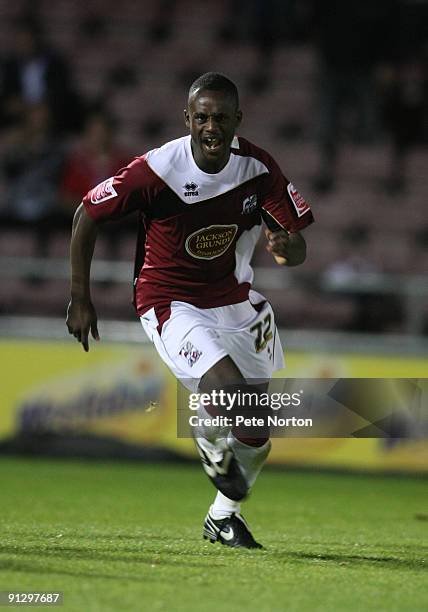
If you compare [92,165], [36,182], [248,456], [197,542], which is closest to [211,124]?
[248,456]

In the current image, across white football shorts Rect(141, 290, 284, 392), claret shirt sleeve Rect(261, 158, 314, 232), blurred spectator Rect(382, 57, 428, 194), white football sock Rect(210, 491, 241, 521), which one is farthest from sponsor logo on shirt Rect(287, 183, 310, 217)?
blurred spectator Rect(382, 57, 428, 194)

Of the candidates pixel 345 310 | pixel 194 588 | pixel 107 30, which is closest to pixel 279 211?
pixel 194 588

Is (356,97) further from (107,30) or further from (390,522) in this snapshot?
(390,522)

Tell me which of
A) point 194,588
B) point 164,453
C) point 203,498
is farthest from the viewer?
point 164,453

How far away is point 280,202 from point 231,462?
134 centimetres

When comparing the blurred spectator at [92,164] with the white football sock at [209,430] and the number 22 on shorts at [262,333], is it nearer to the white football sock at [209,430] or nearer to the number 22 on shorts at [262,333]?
the number 22 on shorts at [262,333]

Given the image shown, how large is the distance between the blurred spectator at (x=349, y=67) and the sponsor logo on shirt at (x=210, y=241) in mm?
7523

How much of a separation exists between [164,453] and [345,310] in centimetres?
201

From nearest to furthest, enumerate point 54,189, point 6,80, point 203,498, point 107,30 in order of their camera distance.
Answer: point 203,498, point 54,189, point 6,80, point 107,30

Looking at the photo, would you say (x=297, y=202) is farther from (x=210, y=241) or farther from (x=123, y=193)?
(x=123, y=193)

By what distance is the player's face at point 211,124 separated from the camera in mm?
6070

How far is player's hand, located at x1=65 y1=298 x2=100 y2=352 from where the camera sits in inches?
241

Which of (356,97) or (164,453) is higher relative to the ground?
(356,97)

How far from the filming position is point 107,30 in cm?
1577
